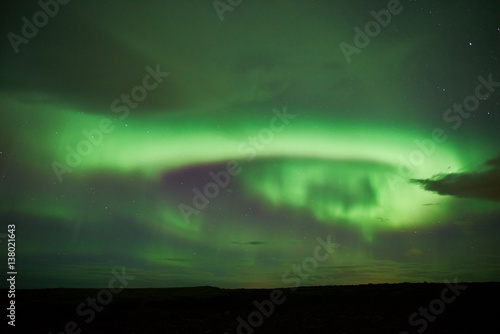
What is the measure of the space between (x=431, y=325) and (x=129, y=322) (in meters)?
12.5

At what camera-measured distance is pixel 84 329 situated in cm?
1571

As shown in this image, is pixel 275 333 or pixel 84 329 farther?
pixel 84 329

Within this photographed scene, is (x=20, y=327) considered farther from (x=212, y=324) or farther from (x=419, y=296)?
(x=419, y=296)

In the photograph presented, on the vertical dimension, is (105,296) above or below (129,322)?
above

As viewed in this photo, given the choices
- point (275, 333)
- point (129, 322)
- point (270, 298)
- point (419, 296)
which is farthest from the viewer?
point (270, 298)

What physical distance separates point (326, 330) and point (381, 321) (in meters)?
2.65

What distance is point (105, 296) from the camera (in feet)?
75.5

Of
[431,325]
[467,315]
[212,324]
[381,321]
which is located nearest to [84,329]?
[212,324]

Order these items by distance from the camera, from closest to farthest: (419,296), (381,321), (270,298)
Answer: (381,321)
(419,296)
(270,298)

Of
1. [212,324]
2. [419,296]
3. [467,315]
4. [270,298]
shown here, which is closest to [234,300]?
[270,298]

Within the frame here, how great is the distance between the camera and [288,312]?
1766cm

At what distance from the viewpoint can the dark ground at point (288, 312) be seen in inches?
589

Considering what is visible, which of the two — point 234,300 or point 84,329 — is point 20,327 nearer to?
point 84,329

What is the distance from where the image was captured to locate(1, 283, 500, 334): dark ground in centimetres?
1495
